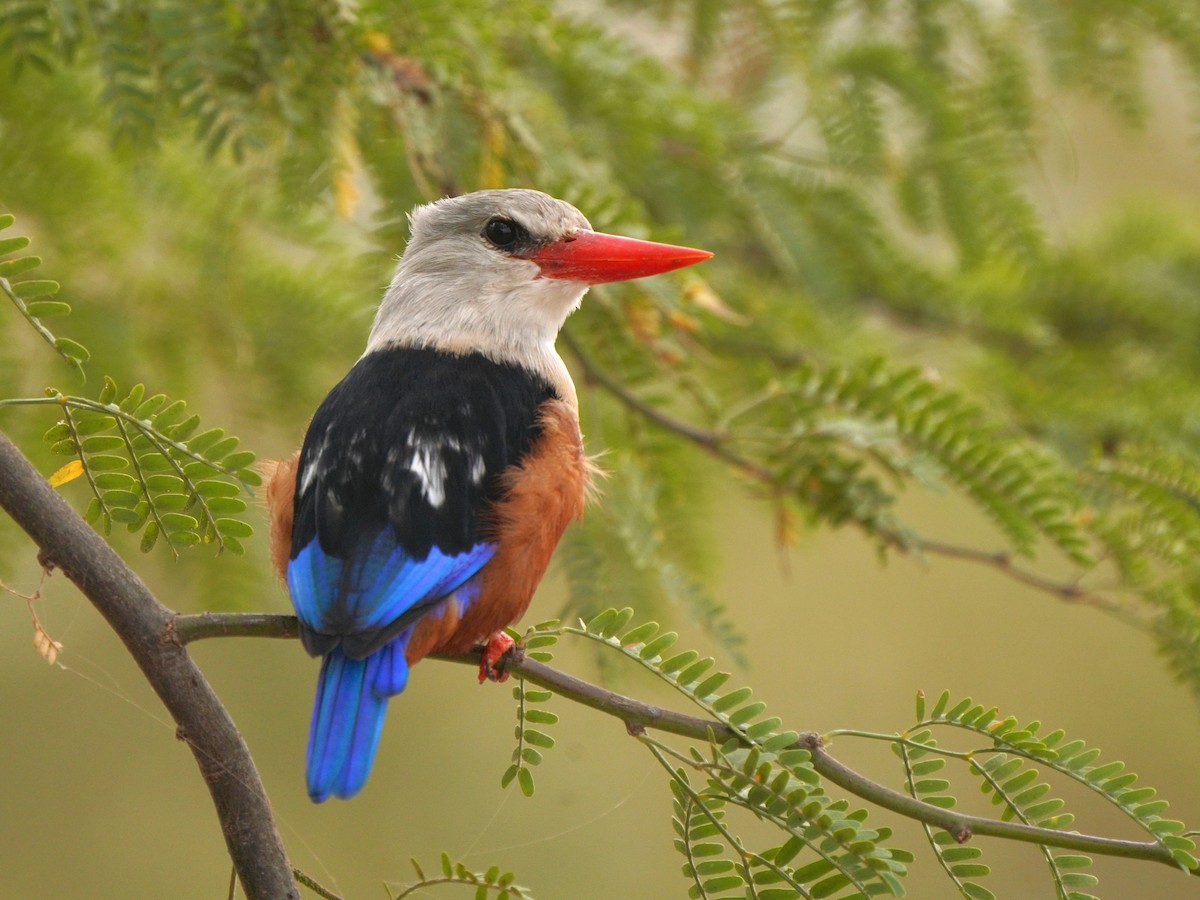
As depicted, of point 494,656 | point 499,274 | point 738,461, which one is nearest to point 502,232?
point 499,274

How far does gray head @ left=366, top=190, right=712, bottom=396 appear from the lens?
2.27 m

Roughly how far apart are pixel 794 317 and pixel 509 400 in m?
1.35

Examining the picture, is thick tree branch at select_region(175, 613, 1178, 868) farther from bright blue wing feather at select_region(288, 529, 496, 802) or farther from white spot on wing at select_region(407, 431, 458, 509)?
white spot on wing at select_region(407, 431, 458, 509)

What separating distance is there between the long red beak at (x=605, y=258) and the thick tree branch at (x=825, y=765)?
0.93 metres

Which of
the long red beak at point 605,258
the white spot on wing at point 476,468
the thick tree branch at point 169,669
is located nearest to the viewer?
the thick tree branch at point 169,669

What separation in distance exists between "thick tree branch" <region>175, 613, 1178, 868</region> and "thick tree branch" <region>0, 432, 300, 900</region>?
0.04 meters

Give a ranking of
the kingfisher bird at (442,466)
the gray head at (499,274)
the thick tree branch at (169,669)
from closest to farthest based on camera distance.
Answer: the thick tree branch at (169,669), the kingfisher bird at (442,466), the gray head at (499,274)

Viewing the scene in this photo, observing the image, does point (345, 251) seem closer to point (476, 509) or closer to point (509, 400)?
point (509, 400)

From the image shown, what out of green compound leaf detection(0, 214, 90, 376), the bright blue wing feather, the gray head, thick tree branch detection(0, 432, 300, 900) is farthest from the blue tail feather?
the gray head

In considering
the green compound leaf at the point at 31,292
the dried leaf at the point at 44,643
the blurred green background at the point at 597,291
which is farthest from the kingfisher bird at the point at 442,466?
the green compound leaf at the point at 31,292

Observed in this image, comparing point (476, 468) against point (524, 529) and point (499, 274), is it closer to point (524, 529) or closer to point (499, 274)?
point (524, 529)

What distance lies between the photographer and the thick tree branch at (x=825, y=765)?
4.25ft

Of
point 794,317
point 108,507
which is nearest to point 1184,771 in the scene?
point 794,317

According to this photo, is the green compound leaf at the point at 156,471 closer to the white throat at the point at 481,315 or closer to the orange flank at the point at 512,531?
the orange flank at the point at 512,531
